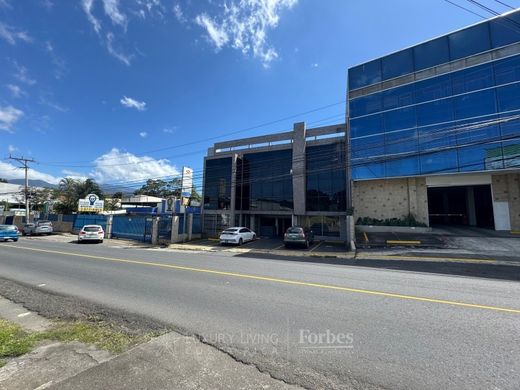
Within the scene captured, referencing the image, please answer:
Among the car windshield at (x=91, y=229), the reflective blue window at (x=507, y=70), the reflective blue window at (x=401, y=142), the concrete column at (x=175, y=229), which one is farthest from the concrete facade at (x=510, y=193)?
the car windshield at (x=91, y=229)

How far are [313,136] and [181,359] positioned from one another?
91.5 ft

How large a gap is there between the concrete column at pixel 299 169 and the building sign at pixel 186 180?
12.1 metres

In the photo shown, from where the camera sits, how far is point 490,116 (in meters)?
20.8

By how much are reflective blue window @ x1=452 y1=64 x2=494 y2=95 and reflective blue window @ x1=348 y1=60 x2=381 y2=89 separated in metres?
6.47

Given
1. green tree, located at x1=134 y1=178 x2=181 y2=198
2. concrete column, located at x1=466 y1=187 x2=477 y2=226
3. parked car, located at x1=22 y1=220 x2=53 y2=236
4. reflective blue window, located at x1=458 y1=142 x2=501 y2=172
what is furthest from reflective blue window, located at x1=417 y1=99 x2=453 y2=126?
green tree, located at x1=134 y1=178 x2=181 y2=198

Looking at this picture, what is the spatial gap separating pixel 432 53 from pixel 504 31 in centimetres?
476

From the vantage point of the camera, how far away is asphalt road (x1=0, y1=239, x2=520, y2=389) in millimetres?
3271

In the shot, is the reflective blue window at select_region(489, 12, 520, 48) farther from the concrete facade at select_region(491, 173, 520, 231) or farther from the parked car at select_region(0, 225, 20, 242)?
the parked car at select_region(0, 225, 20, 242)

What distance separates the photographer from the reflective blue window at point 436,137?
70.8 feet

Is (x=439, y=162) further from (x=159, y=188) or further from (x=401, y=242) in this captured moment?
(x=159, y=188)

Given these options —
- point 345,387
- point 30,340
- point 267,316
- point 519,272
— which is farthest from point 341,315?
point 519,272

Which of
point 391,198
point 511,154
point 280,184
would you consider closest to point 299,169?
point 280,184

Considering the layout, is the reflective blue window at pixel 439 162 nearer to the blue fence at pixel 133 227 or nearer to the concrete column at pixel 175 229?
the concrete column at pixel 175 229

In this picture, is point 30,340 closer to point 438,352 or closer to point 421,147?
point 438,352
